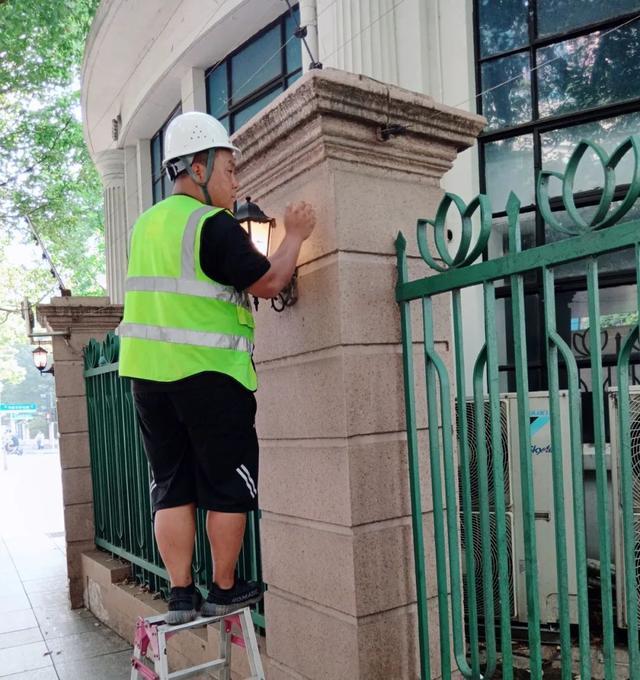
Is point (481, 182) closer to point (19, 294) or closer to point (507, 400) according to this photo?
point (507, 400)

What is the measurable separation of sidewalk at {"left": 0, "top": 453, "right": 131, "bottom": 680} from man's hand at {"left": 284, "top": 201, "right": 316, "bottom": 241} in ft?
10.8

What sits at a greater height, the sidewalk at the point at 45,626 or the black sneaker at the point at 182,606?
the black sneaker at the point at 182,606

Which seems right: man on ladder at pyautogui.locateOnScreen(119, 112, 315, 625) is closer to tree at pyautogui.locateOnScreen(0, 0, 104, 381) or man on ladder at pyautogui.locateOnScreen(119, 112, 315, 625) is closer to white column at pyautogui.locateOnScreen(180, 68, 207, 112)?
white column at pyautogui.locateOnScreen(180, 68, 207, 112)

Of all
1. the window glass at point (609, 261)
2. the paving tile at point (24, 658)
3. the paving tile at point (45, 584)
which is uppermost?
the window glass at point (609, 261)

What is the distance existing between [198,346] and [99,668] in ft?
10.5

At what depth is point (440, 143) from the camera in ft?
9.21

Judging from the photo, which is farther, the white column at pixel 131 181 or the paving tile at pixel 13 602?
the white column at pixel 131 181

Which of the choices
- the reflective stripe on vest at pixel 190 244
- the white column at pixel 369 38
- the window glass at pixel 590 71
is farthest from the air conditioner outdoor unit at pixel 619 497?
the white column at pixel 369 38

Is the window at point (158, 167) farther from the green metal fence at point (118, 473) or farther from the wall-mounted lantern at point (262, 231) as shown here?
the wall-mounted lantern at point (262, 231)

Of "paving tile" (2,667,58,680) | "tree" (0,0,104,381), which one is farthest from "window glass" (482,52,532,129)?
"tree" (0,0,104,381)

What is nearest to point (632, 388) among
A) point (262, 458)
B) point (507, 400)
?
point (507, 400)

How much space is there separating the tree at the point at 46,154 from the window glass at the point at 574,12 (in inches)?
427

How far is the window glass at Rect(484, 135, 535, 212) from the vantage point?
5.47 metres

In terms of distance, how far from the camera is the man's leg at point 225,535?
2.52 m
